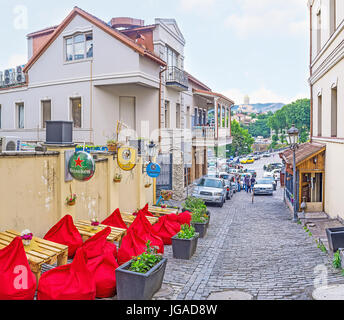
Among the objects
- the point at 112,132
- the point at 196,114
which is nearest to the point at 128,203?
the point at 112,132

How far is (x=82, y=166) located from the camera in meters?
8.71

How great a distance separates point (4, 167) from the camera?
8086mm

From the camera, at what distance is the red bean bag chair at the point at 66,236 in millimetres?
8484

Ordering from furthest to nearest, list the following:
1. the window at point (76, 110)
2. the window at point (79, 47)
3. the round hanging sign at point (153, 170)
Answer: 1. the window at point (76, 110)
2. the window at point (79, 47)
3. the round hanging sign at point (153, 170)

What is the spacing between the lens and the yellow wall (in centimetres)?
822

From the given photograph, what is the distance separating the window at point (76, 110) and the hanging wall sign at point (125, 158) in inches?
326

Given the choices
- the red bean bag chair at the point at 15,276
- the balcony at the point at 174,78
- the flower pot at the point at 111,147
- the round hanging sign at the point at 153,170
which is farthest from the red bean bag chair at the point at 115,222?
the balcony at the point at 174,78

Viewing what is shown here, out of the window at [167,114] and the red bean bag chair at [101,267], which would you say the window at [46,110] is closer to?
the window at [167,114]

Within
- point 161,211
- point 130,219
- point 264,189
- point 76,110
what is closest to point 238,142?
point 264,189

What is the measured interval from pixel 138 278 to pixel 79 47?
16.4 metres

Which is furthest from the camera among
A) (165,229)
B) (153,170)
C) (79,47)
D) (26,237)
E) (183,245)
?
(79,47)

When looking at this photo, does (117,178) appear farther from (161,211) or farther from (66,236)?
(66,236)

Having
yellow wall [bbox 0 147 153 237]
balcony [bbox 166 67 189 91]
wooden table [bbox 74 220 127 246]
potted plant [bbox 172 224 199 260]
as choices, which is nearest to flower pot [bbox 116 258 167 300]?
wooden table [bbox 74 220 127 246]

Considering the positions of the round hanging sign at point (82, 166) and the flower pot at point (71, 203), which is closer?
the round hanging sign at point (82, 166)
